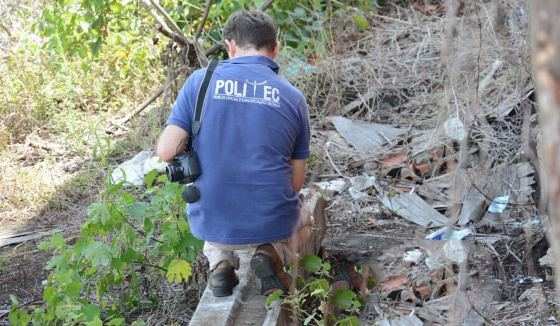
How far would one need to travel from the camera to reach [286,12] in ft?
29.8

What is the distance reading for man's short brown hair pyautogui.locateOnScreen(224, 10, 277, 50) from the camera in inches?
175

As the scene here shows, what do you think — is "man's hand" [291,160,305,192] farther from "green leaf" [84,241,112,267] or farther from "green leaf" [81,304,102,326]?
"green leaf" [81,304,102,326]

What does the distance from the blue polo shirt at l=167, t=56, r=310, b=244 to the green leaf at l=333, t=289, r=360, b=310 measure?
1.47ft

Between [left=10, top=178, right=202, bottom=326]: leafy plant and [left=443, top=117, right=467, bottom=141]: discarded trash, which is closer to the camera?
[left=10, top=178, right=202, bottom=326]: leafy plant

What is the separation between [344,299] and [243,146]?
3.10 ft

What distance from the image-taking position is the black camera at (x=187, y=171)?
4.49 meters

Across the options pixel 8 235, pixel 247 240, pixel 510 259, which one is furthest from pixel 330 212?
pixel 8 235

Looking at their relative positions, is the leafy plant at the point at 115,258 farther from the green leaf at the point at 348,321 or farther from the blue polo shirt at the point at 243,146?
the green leaf at the point at 348,321

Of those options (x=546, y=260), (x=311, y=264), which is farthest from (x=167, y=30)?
(x=546, y=260)

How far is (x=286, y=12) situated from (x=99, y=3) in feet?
6.65

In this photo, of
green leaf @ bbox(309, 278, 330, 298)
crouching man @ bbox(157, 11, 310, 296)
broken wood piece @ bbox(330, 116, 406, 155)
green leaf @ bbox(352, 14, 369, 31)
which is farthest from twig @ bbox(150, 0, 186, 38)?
green leaf @ bbox(309, 278, 330, 298)

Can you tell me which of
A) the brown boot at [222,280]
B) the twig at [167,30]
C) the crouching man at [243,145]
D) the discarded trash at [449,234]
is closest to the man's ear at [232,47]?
the crouching man at [243,145]

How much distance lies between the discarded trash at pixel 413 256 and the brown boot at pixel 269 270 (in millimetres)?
1107

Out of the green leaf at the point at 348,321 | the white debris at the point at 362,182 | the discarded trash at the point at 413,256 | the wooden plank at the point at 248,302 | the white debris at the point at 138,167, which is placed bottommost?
the white debris at the point at 138,167
